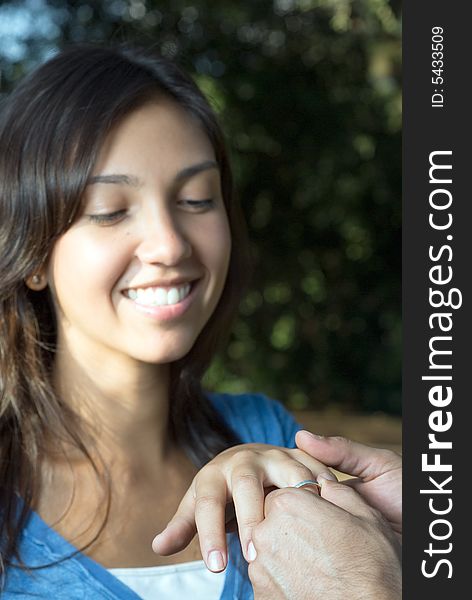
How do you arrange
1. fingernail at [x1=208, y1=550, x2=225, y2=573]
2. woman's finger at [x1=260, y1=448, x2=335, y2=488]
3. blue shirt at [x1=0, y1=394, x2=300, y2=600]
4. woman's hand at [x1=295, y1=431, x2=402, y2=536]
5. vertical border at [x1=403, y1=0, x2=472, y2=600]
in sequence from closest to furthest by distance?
vertical border at [x1=403, y1=0, x2=472, y2=600] < fingernail at [x1=208, y1=550, x2=225, y2=573] < woman's finger at [x1=260, y1=448, x2=335, y2=488] < woman's hand at [x1=295, y1=431, x2=402, y2=536] < blue shirt at [x1=0, y1=394, x2=300, y2=600]

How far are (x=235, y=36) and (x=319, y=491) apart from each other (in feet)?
12.0

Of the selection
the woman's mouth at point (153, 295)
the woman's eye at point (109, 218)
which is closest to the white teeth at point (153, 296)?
the woman's mouth at point (153, 295)

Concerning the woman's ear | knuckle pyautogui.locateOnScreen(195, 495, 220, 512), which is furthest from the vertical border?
the woman's ear

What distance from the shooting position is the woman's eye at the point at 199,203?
1.53 m

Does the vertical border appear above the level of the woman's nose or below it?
below

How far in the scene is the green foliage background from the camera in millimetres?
4445

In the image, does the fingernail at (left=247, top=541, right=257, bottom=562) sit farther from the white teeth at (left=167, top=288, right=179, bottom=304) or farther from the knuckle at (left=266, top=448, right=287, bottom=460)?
the white teeth at (left=167, top=288, right=179, bottom=304)

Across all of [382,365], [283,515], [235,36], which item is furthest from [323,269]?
[283,515]

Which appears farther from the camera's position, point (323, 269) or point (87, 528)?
point (323, 269)

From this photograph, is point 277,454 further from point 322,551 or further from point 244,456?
point 322,551

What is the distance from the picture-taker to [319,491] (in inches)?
47.0

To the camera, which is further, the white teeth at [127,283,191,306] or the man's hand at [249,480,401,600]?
the white teeth at [127,283,191,306]

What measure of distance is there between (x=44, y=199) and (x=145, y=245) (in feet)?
0.60

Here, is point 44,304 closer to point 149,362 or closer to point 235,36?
point 149,362
